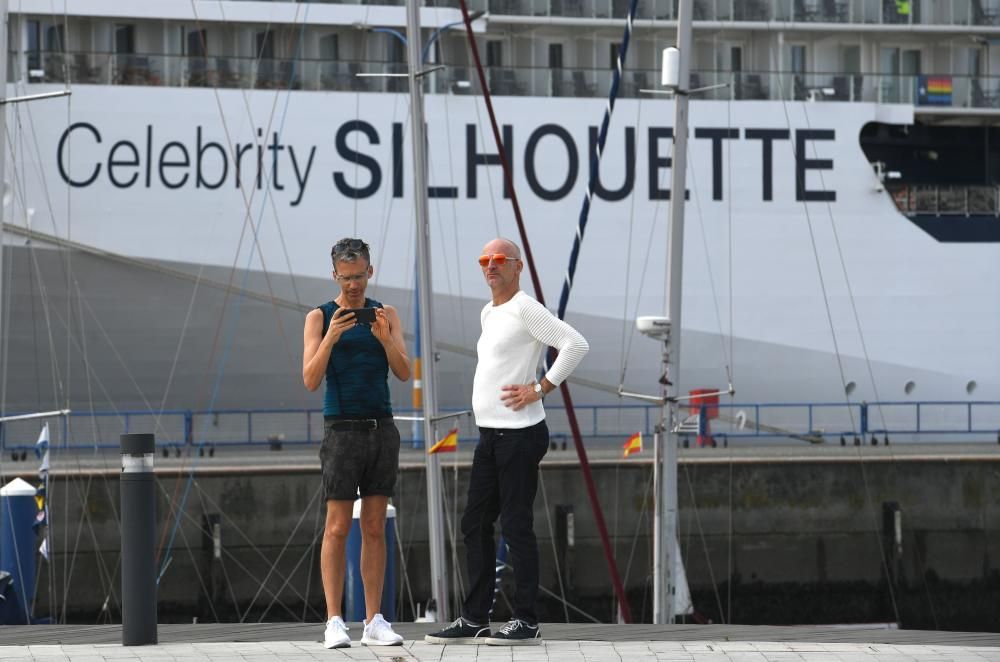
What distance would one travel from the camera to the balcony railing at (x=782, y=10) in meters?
25.7

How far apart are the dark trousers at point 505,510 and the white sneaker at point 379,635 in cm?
33

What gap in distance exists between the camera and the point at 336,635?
7129 millimetres

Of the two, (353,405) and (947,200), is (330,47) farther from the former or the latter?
(353,405)

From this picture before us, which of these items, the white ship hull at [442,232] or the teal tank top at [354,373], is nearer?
the teal tank top at [354,373]

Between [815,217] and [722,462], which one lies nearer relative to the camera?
[722,462]

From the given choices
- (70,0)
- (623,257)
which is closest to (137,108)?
(70,0)

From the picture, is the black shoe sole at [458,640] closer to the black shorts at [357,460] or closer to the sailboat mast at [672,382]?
the black shorts at [357,460]

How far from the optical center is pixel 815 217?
2573cm

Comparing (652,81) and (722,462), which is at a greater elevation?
(652,81)

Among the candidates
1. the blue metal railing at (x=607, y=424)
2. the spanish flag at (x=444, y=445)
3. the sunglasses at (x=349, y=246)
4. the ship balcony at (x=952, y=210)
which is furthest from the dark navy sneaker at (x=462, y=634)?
the ship balcony at (x=952, y=210)

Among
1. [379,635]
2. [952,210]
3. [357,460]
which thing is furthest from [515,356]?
[952,210]

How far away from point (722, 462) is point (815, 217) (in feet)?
23.0

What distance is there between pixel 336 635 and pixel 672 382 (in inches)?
328

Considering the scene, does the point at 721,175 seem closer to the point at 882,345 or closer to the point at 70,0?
the point at 882,345
